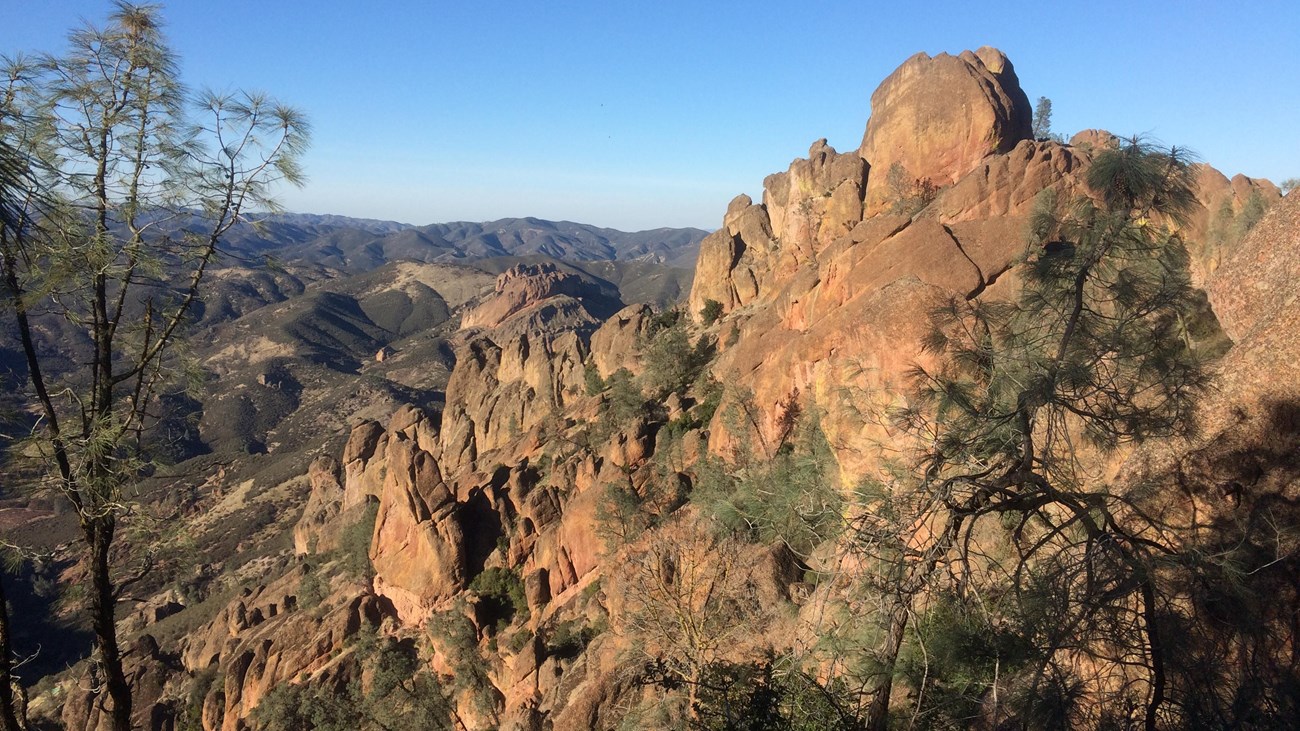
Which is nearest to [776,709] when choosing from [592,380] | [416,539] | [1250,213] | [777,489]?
[777,489]

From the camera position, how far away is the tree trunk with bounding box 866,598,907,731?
567 cm

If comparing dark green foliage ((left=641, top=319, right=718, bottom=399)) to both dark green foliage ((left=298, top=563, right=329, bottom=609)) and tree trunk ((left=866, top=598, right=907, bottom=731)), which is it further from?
tree trunk ((left=866, top=598, right=907, bottom=731))

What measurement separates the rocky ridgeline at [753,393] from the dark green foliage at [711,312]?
1.45 feet

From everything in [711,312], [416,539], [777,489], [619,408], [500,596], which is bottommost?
[500,596]

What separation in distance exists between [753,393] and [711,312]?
23960 mm

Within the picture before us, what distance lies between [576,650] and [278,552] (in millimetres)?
48215

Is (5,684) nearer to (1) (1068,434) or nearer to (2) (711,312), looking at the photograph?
(1) (1068,434)

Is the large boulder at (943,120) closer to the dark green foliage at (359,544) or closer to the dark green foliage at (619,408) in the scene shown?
the dark green foliage at (619,408)

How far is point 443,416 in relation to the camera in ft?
191

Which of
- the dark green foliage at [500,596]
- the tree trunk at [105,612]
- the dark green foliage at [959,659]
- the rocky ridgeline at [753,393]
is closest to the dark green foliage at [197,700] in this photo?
the rocky ridgeline at [753,393]

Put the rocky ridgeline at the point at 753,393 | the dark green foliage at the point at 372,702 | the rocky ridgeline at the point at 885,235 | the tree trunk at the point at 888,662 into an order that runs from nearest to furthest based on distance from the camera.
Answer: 1. the tree trunk at the point at 888,662
2. the rocky ridgeline at the point at 753,393
3. the rocky ridgeline at the point at 885,235
4. the dark green foliage at the point at 372,702

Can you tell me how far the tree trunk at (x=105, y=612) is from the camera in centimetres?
663

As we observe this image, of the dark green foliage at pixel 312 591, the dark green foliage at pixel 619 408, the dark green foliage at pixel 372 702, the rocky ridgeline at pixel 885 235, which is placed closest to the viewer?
the rocky ridgeline at pixel 885 235

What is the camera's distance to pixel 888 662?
5969mm
